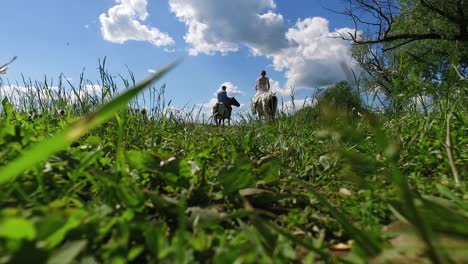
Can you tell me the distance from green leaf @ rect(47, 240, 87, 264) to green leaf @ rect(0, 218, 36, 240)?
72 millimetres

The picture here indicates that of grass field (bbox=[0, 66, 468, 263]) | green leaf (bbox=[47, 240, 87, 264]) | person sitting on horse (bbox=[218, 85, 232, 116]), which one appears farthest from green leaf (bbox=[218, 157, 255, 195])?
person sitting on horse (bbox=[218, 85, 232, 116])

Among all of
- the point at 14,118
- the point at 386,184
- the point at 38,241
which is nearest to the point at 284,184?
the point at 386,184

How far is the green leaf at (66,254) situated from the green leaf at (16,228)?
72 millimetres

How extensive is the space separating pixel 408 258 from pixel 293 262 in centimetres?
30

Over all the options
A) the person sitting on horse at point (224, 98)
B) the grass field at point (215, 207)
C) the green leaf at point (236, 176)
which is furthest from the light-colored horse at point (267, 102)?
the green leaf at point (236, 176)

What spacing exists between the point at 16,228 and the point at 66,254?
13 cm

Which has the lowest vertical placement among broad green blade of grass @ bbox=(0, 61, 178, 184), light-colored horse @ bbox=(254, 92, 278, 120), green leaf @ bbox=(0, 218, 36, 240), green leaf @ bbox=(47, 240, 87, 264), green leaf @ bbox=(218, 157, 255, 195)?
green leaf @ bbox=(47, 240, 87, 264)

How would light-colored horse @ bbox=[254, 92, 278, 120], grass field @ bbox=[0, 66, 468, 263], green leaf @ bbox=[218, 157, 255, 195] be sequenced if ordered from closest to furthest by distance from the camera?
1. grass field @ bbox=[0, 66, 468, 263]
2. green leaf @ bbox=[218, 157, 255, 195]
3. light-colored horse @ bbox=[254, 92, 278, 120]

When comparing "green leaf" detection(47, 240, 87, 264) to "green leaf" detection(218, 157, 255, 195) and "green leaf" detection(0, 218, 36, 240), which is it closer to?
"green leaf" detection(0, 218, 36, 240)

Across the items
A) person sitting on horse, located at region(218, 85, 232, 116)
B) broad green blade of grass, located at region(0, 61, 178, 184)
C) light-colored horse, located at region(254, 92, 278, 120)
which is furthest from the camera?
person sitting on horse, located at region(218, 85, 232, 116)

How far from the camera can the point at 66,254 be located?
2.77ft

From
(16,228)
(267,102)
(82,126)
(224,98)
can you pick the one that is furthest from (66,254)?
(224,98)

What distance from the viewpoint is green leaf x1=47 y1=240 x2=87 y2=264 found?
0.83 meters

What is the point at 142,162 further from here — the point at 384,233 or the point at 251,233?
the point at 384,233
